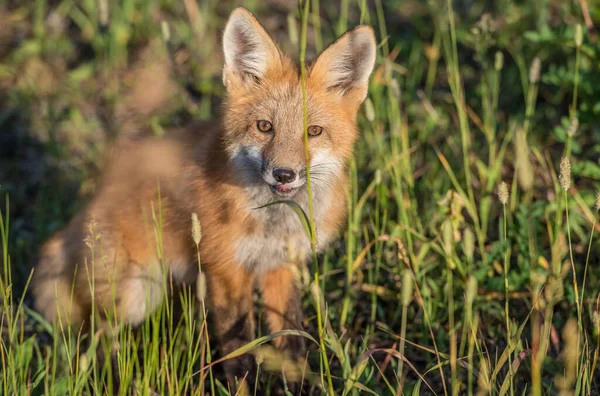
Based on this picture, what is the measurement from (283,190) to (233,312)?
0.78 metres

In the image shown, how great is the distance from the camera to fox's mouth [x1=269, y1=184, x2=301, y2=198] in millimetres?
3169

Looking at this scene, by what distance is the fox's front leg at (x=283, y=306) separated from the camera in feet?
12.7

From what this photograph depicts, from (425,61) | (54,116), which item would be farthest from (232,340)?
(425,61)

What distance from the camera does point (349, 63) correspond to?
3469mm

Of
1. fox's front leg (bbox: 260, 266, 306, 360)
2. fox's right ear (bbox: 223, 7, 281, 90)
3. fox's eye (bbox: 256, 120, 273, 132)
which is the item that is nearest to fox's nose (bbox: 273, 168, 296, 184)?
fox's eye (bbox: 256, 120, 273, 132)

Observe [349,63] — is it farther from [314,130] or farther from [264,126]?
[264,126]

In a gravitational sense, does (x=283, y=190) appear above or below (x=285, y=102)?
below

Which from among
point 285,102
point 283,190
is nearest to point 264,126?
point 285,102

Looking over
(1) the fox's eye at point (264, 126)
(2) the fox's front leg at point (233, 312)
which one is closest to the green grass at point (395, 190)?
(2) the fox's front leg at point (233, 312)

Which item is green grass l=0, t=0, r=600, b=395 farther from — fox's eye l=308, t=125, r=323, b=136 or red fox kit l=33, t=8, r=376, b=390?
fox's eye l=308, t=125, r=323, b=136

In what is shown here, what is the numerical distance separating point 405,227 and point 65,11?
4198mm

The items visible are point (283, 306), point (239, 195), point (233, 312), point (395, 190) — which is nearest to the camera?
point (239, 195)

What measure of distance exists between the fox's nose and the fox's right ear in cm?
61

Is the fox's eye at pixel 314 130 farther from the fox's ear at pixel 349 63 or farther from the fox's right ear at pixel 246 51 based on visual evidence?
the fox's right ear at pixel 246 51
